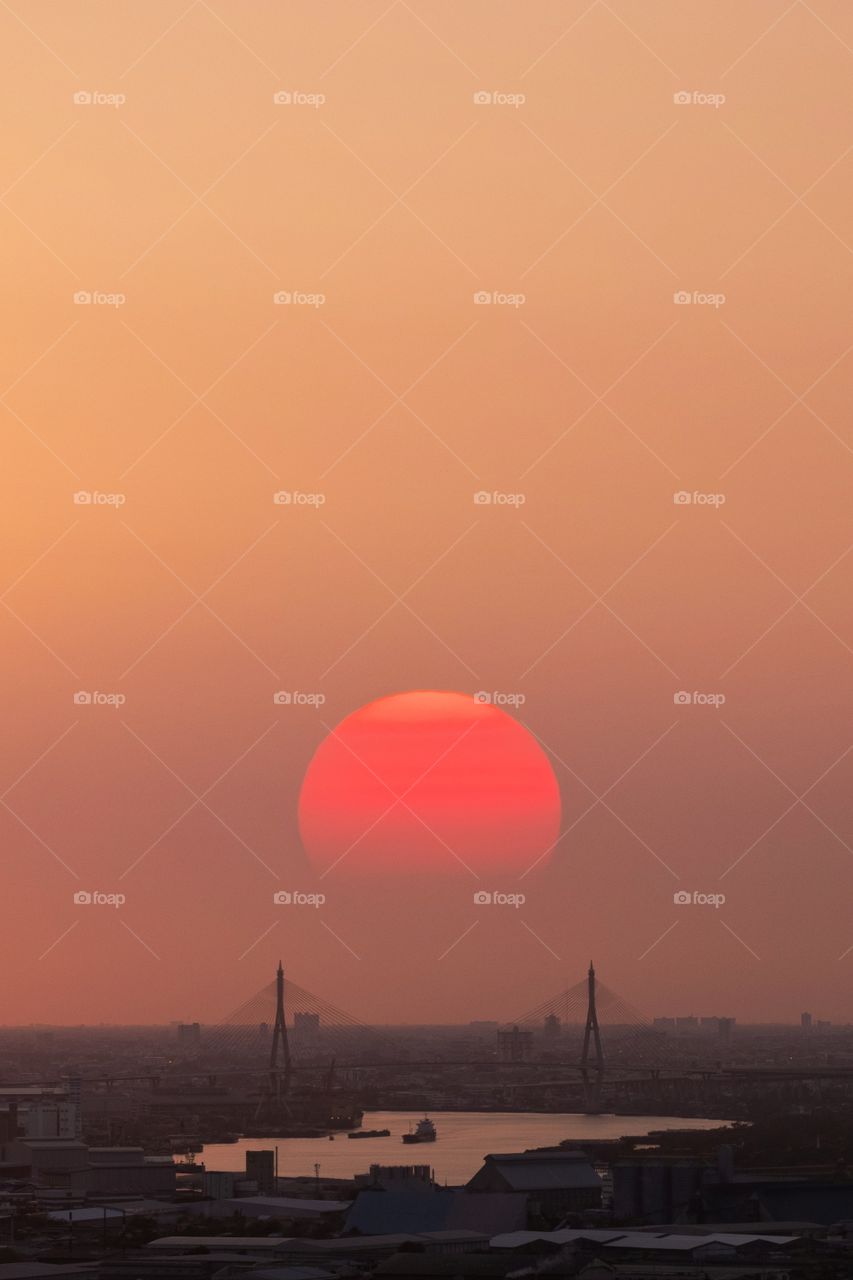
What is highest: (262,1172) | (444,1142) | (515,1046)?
(515,1046)

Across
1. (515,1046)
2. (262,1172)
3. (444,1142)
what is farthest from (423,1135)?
(515,1046)

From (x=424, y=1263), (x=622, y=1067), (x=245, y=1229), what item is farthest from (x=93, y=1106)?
(x=424, y=1263)

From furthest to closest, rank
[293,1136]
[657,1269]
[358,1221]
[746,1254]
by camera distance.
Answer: [293,1136] < [358,1221] < [746,1254] < [657,1269]

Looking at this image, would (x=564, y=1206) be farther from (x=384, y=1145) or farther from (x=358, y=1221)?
(x=384, y=1145)

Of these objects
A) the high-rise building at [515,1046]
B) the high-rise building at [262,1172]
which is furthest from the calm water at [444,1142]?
the high-rise building at [515,1046]

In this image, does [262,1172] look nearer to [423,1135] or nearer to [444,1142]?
[444,1142]

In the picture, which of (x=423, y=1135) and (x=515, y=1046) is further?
(x=515, y=1046)

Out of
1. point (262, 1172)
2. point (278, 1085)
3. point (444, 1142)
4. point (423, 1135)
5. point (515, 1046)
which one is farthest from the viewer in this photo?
point (515, 1046)

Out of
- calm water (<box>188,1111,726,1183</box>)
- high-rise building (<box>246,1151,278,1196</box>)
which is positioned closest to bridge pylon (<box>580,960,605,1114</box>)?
calm water (<box>188,1111,726,1183</box>)
